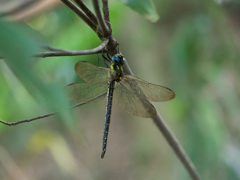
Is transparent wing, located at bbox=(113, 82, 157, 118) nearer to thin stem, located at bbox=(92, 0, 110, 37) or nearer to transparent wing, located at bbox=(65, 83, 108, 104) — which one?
transparent wing, located at bbox=(65, 83, 108, 104)

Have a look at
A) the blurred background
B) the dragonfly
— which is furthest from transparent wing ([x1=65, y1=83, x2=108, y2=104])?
the blurred background

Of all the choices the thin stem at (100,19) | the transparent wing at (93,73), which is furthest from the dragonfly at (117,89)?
the thin stem at (100,19)

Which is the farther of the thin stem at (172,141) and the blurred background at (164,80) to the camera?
the blurred background at (164,80)

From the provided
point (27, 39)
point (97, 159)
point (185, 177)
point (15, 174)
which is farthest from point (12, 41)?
point (97, 159)

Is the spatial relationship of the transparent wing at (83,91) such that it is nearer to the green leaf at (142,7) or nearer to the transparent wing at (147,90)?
the transparent wing at (147,90)

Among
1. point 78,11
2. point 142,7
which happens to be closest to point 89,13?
point 78,11

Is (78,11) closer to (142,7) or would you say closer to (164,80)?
(142,7)
